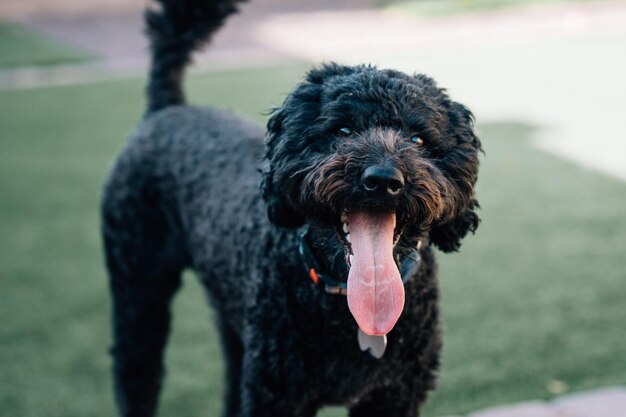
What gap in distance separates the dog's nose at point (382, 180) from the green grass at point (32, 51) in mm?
12599

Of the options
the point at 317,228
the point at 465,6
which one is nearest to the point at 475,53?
the point at 465,6

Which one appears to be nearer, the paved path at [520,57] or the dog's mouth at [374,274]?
the dog's mouth at [374,274]

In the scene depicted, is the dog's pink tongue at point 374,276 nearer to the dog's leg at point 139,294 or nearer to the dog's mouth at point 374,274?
the dog's mouth at point 374,274

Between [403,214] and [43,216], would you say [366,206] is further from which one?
[43,216]

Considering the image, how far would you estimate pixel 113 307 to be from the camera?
349 centimetres

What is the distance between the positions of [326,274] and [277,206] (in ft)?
0.87

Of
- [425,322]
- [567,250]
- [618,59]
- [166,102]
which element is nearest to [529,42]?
[618,59]

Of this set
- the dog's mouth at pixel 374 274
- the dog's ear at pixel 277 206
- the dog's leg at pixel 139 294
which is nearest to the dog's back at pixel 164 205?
the dog's leg at pixel 139 294

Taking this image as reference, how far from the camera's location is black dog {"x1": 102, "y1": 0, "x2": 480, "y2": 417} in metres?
2.16

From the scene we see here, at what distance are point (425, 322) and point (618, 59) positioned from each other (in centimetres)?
1105

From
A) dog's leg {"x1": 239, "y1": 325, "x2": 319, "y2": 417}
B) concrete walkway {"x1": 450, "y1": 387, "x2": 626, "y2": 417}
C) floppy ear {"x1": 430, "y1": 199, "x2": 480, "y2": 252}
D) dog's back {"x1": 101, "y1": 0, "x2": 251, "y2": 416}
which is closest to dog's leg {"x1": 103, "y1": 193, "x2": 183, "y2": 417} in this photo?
dog's back {"x1": 101, "y1": 0, "x2": 251, "y2": 416}

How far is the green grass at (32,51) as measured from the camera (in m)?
13.7

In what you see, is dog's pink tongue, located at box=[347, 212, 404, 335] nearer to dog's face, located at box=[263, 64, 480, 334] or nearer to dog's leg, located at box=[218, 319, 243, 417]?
dog's face, located at box=[263, 64, 480, 334]

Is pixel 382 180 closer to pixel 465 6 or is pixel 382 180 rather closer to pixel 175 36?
pixel 175 36
